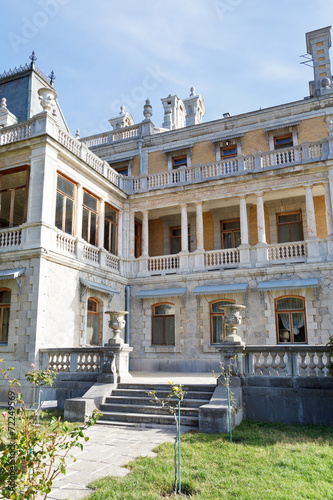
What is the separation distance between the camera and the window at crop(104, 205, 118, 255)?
61.3ft

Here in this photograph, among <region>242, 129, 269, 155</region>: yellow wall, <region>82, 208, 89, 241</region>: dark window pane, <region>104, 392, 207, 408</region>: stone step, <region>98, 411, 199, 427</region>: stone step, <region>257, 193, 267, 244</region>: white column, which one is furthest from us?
<region>242, 129, 269, 155</region>: yellow wall

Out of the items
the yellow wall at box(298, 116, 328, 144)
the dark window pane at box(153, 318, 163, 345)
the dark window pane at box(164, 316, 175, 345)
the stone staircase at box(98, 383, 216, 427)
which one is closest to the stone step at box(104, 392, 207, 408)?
the stone staircase at box(98, 383, 216, 427)

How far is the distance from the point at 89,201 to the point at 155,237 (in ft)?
17.4

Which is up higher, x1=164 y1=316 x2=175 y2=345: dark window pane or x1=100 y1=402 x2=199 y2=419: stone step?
x1=164 y1=316 x2=175 y2=345: dark window pane

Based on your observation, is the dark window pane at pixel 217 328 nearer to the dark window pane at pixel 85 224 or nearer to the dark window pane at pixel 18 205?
the dark window pane at pixel 85 224

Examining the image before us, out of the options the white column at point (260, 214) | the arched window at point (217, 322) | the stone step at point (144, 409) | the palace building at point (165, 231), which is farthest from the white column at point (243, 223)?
the stone step at point (144, 409)

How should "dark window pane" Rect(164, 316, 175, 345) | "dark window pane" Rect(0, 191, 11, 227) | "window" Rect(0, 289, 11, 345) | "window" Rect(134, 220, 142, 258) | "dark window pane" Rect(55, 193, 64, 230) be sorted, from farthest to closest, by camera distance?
"window" Rect(134, 220, 142, 258) → "dark window pane" Rect(164, 316, 175, 345) → "dark window pane" Rect(0, 191, 11, 227) → "dark window pane" Rect(55, 193, 64, 230) → "window" Rect(0, 289, 11, 345)

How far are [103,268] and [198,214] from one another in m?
5.03

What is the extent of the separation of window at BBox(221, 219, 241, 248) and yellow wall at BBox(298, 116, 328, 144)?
4892 mm

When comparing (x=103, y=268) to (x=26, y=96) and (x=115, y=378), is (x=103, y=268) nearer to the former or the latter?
(x=115, y=378)

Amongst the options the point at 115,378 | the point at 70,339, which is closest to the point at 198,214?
the point at 70,339

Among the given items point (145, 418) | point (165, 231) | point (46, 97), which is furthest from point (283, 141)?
point (145, 418)

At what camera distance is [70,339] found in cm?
1425

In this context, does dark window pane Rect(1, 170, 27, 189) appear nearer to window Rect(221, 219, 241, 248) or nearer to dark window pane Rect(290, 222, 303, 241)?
window Rect(221, 219, 241, 248)
